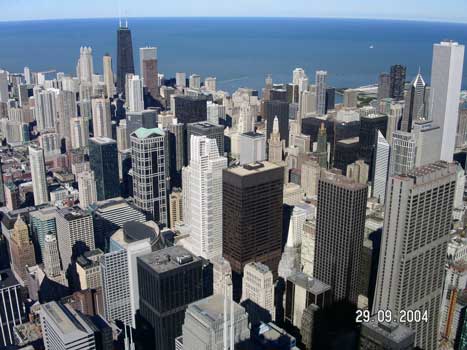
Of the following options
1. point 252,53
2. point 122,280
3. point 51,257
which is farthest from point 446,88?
point 252,53

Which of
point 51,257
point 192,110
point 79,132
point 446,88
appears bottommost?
point 51,257

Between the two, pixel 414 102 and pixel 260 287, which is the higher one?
pixel 414 102

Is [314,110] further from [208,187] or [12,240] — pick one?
[12,240]

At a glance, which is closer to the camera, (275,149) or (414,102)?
(275,149)

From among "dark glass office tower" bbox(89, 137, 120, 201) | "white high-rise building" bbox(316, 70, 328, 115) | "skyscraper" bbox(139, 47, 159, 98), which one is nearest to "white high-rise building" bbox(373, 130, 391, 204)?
"dark glass office tower" bbox(89, 137, 120, 201)

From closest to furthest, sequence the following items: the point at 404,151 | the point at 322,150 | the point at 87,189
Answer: the point at 404,151, the point at 87,189, the point at 322,150

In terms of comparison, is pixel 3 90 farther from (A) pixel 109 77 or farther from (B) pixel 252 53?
(B) pixel 252 53

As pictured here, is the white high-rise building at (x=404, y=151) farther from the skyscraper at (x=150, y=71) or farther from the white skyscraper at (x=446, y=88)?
the skyscraper at (x=150, y=71)
